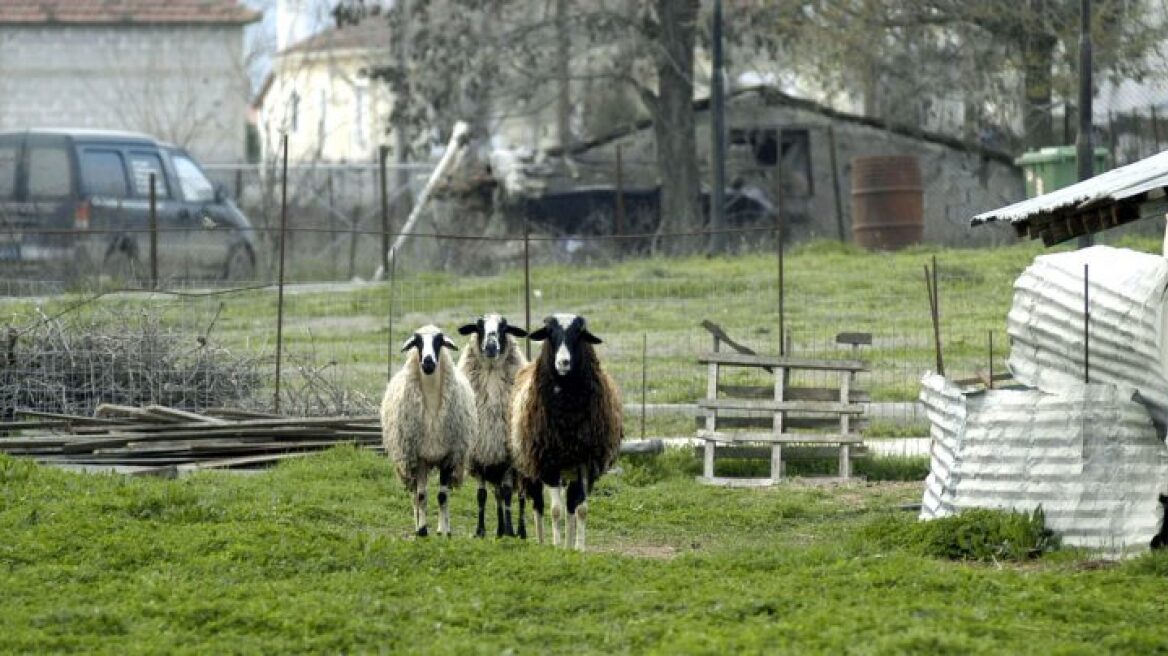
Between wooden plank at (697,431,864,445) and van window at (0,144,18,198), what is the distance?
43.1 feet

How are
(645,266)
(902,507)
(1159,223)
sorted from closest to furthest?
(902,507), (645,266), (1159,223)

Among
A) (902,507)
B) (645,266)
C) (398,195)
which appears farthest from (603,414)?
(398,195)

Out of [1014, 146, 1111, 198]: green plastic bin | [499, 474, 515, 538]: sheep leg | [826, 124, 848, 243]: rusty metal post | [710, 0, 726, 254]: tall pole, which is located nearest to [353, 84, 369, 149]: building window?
[826, 124, 848, 243]: rusty metal post

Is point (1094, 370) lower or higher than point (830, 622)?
higher

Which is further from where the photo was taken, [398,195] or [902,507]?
[398,195]

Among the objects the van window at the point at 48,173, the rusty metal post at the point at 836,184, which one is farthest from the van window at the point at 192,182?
the rusty metal post at the point at 836,184

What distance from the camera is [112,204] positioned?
1111 inches

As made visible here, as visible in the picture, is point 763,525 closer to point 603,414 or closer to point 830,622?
point 603,414

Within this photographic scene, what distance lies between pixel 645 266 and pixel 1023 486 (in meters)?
14.4

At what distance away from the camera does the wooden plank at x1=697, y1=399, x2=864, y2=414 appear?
61.7ft

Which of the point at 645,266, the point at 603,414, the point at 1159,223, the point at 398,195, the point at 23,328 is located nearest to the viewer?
the point at 603,414

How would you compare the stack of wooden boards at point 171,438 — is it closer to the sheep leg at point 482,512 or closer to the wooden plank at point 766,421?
the sheep leg at point 482,512

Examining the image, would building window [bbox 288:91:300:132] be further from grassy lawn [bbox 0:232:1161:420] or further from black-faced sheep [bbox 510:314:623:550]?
black-faced sheep [bbox 510:314:623:550]

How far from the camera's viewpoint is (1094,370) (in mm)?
14258
